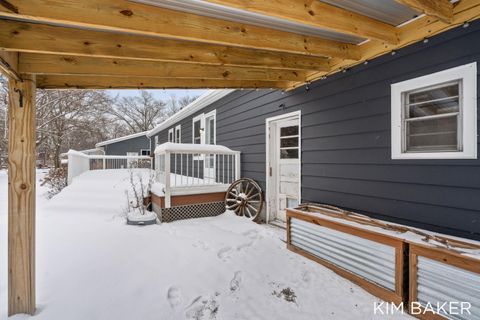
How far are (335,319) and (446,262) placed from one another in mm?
957

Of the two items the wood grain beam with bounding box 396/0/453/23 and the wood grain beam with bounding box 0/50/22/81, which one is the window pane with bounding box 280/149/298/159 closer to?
the wood grain beam with bounding box 396/0/453/23

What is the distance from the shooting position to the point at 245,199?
16.5 feet

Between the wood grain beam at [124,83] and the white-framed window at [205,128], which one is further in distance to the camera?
the white-framed window at [205,128]

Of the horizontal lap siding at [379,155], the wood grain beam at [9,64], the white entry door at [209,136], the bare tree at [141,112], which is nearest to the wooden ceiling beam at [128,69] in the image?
the wood grain beam at [9,64]

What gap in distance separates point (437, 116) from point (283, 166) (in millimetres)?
2564

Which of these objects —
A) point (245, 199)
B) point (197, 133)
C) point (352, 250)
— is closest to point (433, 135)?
point (352, 250)

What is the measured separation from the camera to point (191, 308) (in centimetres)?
213

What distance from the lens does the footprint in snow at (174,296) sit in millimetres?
2181

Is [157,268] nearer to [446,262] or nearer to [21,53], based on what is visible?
[21,53]

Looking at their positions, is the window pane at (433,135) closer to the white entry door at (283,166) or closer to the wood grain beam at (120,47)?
the wood grain beam at (120,47)

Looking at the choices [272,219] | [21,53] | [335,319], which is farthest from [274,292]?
[21,53]

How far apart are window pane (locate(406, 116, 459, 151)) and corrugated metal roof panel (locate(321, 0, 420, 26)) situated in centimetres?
101

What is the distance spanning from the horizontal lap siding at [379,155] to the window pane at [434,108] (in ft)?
0.78

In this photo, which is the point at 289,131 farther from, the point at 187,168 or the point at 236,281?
the point at 236,281
